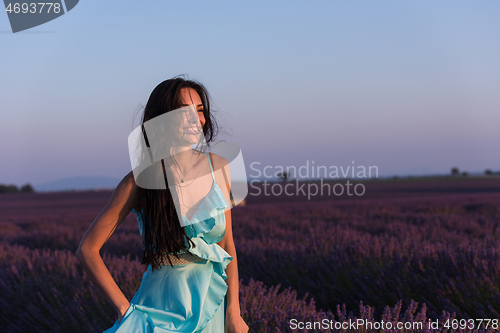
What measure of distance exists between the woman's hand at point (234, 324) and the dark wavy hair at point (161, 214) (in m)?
0.28

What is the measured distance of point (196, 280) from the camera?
131 cm

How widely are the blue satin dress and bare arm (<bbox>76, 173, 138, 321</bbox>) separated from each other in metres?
0.06

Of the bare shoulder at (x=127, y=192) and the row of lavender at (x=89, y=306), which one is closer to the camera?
the bare shoulder at (x=127, y=192)

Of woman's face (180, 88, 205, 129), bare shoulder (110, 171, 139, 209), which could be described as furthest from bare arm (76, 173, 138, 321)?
woman's face (180, 88, 205, 129)

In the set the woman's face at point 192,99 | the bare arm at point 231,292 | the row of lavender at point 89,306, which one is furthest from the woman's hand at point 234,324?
the row of lavender at point 89,306

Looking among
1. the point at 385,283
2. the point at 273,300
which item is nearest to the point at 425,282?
the point at 385,283

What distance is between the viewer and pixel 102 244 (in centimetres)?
119

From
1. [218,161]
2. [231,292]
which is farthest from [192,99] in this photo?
[231,292]

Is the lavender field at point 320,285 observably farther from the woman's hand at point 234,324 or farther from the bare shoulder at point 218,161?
the bare shoulder at point 218,161

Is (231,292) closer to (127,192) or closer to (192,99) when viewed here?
(127,192)

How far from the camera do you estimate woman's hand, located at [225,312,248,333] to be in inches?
53.2

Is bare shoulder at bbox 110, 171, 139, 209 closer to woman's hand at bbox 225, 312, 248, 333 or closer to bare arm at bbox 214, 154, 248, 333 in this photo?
bare arm at bbox 214, 154, 248, 333

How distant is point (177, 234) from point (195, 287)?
0.18 meters

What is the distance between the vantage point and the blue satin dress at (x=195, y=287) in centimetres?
124
